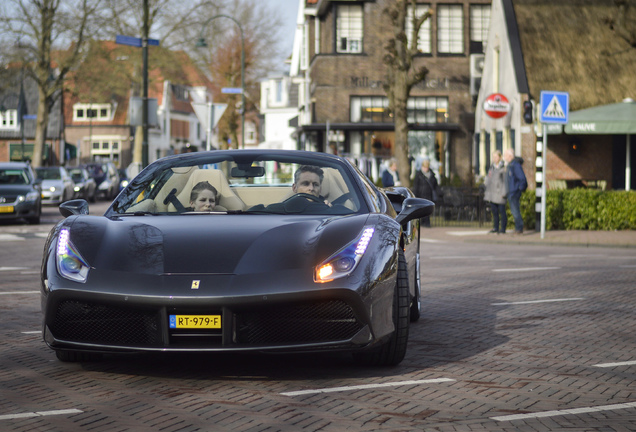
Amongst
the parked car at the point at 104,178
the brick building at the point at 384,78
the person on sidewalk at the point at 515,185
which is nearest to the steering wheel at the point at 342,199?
the person on sidewalk at the point at 515,185

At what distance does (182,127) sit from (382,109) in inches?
2860

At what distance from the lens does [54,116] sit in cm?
9088

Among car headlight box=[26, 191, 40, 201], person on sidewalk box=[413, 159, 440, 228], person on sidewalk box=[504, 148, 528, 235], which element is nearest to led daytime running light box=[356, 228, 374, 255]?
person on sidewalk box=[504, 148, 528, 235]

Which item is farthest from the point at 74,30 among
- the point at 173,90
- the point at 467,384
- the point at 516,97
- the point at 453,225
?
the point at 173,90

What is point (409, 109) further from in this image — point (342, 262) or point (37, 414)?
point (37, 414)

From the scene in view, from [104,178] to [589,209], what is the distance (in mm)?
29799

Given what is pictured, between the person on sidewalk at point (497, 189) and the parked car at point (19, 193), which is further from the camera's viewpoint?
the parked car at point (19, 193)

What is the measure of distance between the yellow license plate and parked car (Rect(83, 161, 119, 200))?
1700 inches

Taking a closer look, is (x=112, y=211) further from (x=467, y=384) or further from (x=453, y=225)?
(x=453, y=225)

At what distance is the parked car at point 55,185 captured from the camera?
3834cm

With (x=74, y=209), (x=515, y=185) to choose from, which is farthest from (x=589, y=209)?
(x=74, y=209)

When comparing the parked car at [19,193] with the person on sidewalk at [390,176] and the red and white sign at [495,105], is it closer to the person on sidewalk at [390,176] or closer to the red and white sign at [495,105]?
the person on sidewalk at [390,176]

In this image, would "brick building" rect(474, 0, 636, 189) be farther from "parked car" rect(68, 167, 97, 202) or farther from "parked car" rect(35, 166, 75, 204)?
"parked car" rect(68, 167, 97, 202)

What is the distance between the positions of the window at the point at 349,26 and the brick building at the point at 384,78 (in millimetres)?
41
